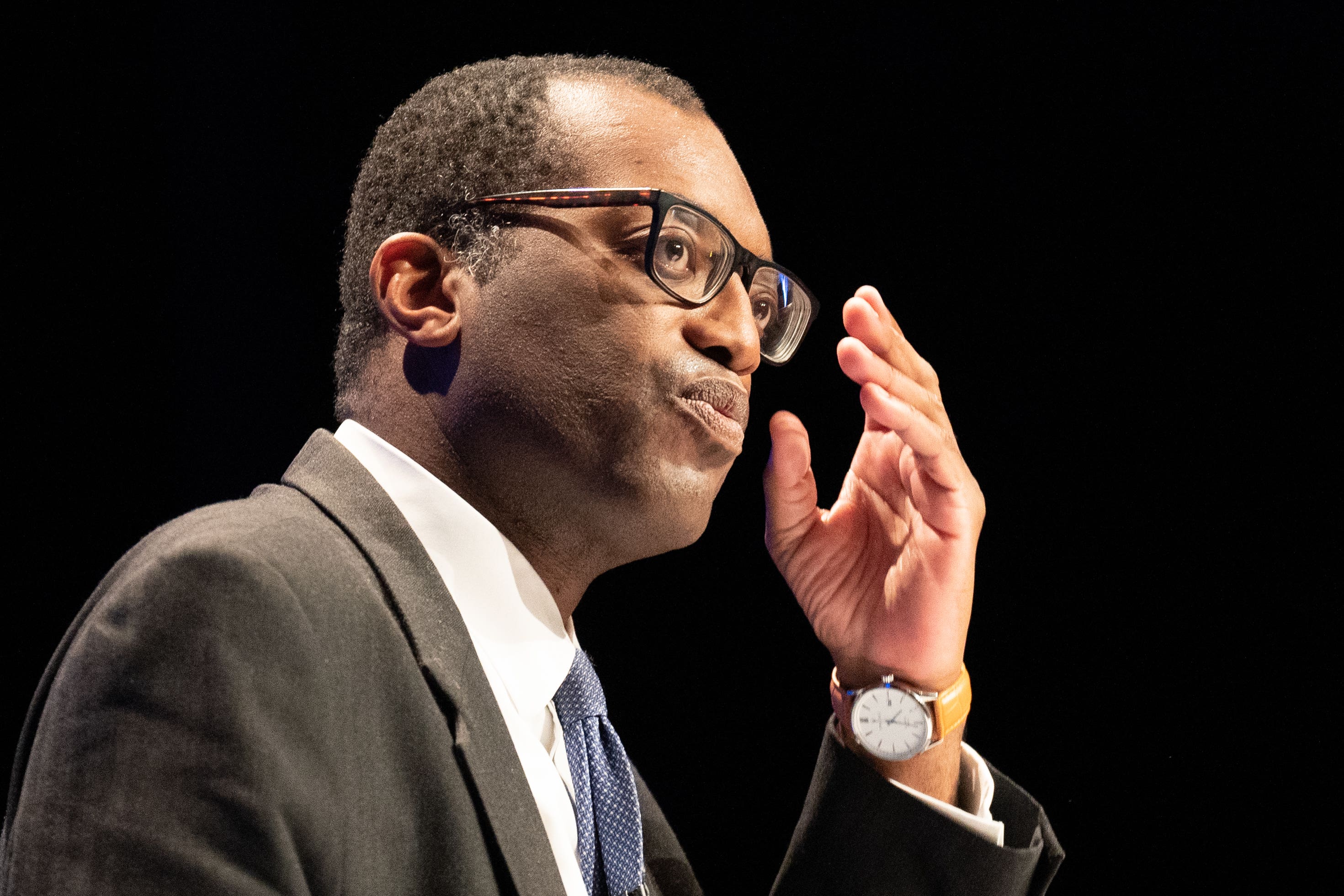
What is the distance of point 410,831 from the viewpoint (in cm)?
120

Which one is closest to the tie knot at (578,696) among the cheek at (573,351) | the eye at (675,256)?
the cheek at (573,351)

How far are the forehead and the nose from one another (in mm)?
89

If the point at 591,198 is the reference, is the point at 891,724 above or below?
below

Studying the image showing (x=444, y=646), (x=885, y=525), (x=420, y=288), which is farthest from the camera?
(x=885, y=525)

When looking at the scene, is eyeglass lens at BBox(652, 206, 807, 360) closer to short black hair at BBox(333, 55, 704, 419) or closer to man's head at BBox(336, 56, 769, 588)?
man's head at BBox(336, 56, 769, 588)

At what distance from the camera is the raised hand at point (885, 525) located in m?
1.74

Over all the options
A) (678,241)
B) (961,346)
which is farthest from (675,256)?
(961,346)

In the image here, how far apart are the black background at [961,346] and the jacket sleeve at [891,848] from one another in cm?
73

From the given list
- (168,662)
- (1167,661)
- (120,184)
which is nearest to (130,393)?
(120,184)

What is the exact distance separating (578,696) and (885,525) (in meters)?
0.66

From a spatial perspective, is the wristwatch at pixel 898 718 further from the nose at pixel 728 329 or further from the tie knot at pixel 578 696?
the nose at pixel 728 329

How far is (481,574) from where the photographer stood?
146cm

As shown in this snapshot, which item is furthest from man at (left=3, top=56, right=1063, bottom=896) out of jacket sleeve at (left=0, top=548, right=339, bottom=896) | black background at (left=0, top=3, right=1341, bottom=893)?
black background at (left=0, top=3, right=1341, bottom=893)

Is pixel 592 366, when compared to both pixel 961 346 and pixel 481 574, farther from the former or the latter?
pixel 961 346
